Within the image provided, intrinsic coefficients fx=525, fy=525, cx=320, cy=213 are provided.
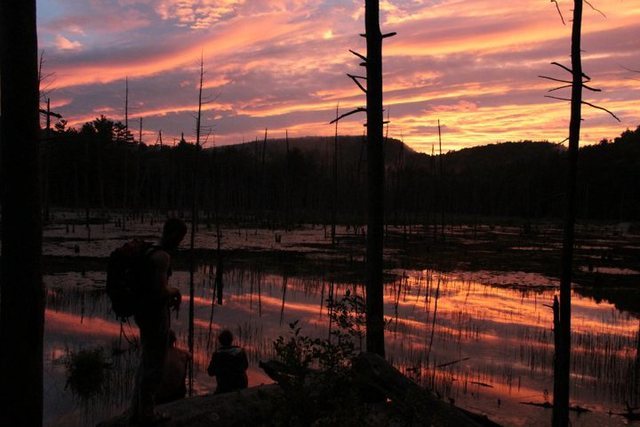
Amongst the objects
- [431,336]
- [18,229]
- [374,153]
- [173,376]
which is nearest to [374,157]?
[374,153]

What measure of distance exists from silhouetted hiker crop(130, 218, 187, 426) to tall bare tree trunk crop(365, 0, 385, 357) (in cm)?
503

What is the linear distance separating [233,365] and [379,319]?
3.11 meters

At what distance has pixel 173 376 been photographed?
21.6 feet

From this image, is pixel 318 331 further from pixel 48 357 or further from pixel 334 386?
pixel 334 386

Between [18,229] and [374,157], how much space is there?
6487 millimetres

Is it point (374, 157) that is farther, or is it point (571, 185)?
point (374, 157)

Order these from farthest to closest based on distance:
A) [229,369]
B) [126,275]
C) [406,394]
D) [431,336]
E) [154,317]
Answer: [431,336] → [229,369] → [406,394] → [154,317] → [126,275]

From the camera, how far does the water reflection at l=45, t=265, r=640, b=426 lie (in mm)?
10109

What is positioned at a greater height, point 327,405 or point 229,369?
point 327,405

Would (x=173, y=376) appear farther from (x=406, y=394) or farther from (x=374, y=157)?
(x=374, y=157)

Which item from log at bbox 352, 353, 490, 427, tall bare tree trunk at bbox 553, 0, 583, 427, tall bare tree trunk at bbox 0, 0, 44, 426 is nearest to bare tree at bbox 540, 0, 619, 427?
tall bare tree trunk at bbox 553, 0, 583, 427

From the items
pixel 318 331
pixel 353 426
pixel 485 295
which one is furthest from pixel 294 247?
pixel 353 426

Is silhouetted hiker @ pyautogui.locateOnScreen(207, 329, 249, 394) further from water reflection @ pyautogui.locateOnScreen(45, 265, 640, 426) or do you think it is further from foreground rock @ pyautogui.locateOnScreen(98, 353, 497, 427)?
water reflection @ pyautogui.locateOnScreen(45, 265, 640, 426)

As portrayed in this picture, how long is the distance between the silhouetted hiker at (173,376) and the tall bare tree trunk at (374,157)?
4041 millimetres
